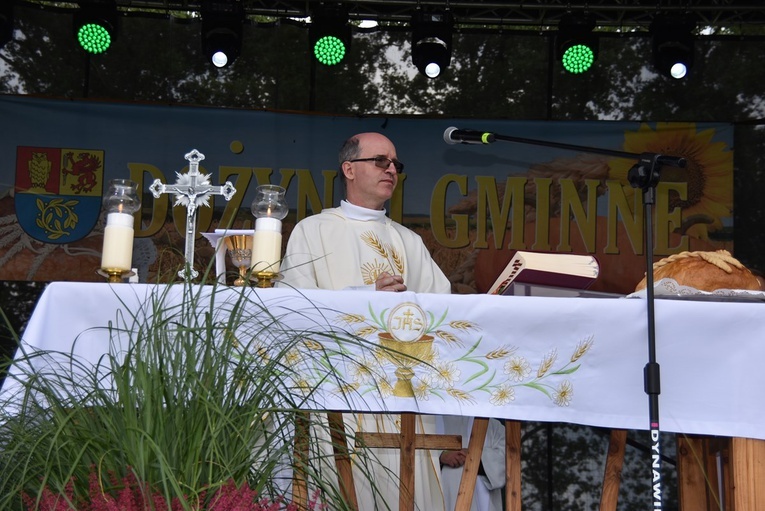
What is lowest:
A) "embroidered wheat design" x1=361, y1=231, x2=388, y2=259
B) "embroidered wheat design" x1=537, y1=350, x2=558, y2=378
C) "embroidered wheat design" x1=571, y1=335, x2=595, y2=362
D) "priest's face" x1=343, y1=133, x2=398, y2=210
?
"embroidered wheat design" x1=537, y1=350, x2=558, y2=378

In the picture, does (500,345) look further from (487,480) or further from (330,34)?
(330,34)

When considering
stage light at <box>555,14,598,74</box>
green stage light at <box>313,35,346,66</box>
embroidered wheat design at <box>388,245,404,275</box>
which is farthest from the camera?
green stage light at <box>313,35,346,66</box>

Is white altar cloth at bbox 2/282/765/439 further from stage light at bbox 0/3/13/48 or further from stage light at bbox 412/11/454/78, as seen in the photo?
stage light at bbox 0/3/13/48

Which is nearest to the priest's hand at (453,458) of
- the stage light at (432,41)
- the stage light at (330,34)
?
the stage light at (432,41)

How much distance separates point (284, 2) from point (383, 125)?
41.9 inches

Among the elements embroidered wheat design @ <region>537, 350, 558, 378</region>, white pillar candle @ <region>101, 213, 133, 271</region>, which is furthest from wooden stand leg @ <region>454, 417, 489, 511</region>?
white pillar candle @ <region>101, 213, 133, 271</region>

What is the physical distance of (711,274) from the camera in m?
3.00

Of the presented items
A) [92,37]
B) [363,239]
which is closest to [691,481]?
[363,239]

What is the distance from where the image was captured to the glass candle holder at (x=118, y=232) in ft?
9.70

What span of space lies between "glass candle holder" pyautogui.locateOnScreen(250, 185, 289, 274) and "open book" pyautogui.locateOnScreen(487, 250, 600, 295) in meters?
0.65

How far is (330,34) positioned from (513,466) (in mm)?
4353

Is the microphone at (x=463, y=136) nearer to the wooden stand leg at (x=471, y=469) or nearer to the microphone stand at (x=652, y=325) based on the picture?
the microphone stand at (x=652, y=325)

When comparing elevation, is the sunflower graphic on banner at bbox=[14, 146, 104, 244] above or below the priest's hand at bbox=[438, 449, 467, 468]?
above

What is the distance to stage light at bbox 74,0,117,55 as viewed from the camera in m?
6.50
